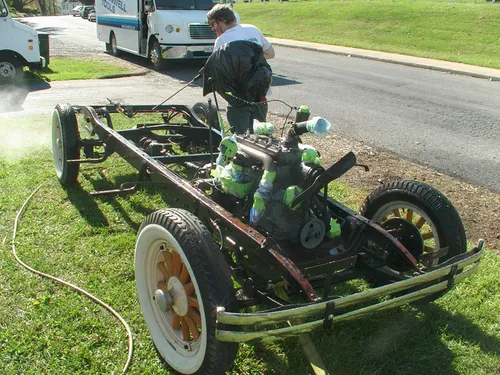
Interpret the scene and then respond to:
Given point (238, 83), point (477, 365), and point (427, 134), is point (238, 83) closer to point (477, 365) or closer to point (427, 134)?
point (477, 365)

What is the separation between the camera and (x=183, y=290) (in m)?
2.90

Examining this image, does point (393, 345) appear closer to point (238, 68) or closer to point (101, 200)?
point (238, 68)

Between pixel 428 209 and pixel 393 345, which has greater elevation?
pixel 428 209

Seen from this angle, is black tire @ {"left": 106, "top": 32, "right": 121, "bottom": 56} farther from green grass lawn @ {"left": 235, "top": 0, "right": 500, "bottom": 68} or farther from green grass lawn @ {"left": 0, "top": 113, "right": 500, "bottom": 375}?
green grass lawn @ {"left": 0, "top": 113, "right": 500, "bottom": 375}

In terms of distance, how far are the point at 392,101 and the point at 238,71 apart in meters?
6.95

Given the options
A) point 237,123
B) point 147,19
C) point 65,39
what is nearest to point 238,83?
point 237,123

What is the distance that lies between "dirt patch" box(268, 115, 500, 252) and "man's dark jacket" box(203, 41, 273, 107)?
5.97ft

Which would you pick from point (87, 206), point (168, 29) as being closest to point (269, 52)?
point (87, 206)

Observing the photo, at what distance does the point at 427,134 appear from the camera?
323 inches

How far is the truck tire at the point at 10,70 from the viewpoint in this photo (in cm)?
1233

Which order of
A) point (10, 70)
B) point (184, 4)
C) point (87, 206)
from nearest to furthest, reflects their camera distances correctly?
point (87, 206), point (10, 70), point (184, 4)

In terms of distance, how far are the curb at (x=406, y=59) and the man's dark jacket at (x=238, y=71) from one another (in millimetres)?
11417

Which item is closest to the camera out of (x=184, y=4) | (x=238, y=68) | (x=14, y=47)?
(x=238, y=68)

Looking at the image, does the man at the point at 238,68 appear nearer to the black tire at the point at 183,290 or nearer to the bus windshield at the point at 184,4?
the black tire at the point at 183,290
